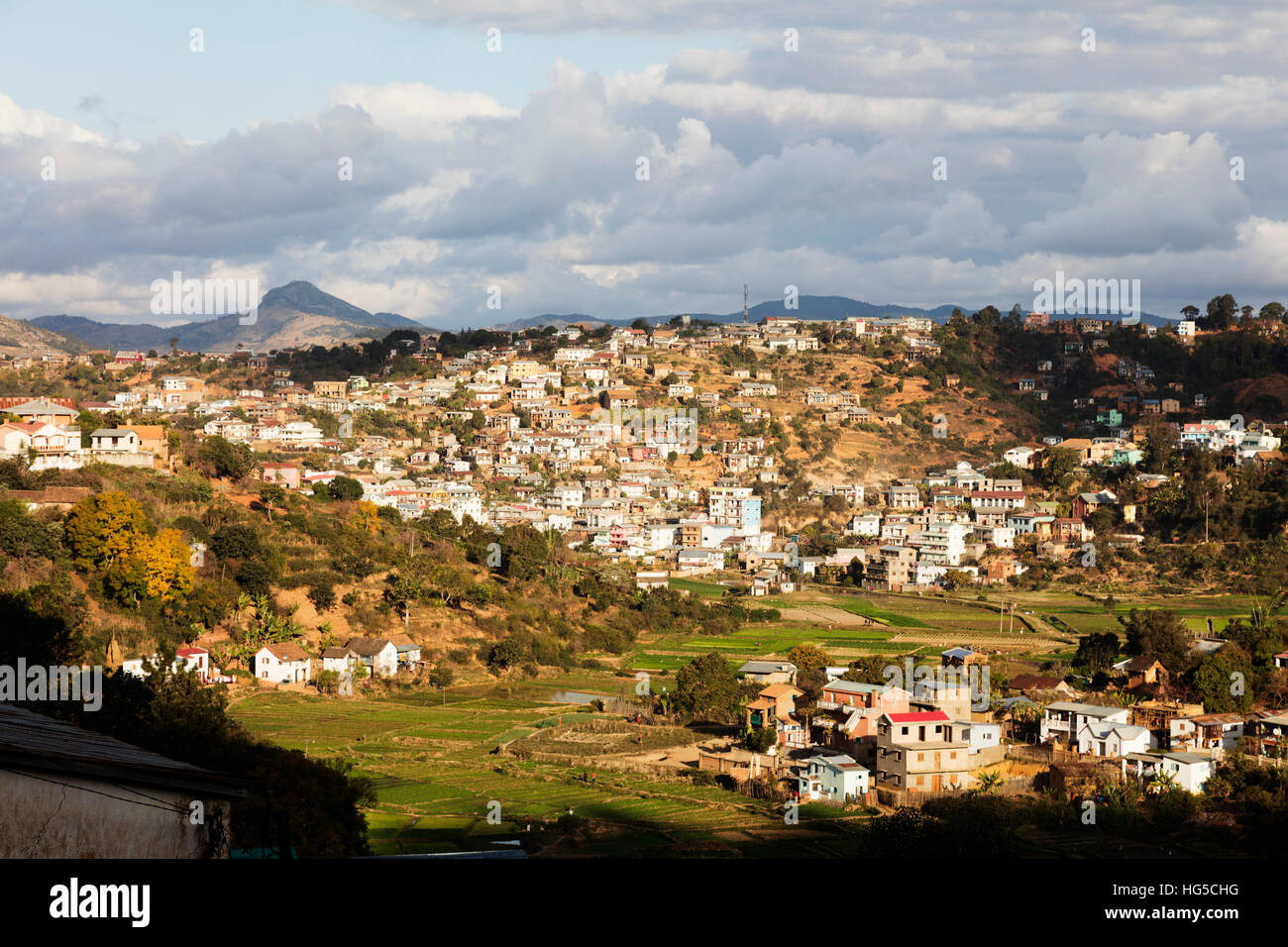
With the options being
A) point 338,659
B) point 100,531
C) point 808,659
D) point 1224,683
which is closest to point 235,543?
point 100,531

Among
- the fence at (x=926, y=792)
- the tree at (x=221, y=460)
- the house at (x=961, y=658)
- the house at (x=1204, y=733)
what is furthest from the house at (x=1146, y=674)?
the tree at (x=221, y=460)

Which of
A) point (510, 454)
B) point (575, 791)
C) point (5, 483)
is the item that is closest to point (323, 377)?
point (510, 454)

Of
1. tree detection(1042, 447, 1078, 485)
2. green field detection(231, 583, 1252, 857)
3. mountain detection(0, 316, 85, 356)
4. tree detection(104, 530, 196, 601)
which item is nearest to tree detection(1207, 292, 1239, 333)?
tree detection(1042, 447, 1078, 485)

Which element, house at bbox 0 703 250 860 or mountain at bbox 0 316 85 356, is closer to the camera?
house at bbox 0 703 250 860

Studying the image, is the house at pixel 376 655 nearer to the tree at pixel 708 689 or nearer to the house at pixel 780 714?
the tree at pixel 708 689

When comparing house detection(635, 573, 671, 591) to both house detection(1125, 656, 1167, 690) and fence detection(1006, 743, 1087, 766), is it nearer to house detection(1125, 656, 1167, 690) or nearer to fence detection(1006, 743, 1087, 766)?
house detection(1125, 656, 1167, 690)
